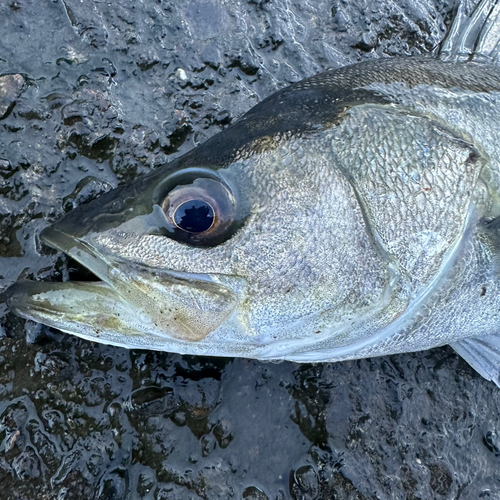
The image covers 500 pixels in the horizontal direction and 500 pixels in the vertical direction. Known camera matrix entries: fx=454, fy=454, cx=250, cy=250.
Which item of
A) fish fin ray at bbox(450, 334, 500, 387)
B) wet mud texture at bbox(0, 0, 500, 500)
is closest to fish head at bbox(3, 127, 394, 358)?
wet mud texture at bbox(0, 0, 500, 500)

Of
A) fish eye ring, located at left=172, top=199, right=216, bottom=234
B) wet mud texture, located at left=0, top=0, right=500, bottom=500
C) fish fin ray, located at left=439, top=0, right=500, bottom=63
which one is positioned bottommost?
wet mud texture, located at left=0, top=0, right=500, bottom=500

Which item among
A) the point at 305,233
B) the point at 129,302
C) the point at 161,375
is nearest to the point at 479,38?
the point at 305,233

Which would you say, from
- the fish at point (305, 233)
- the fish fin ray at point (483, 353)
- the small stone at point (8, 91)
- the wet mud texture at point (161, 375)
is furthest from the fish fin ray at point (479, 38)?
the small stone at point (8, 91)

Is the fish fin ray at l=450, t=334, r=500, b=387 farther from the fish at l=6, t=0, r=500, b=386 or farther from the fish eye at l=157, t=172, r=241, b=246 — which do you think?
the fish eye at l=157, t=172, r=241, b=246

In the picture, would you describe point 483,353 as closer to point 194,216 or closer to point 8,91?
point 194,216

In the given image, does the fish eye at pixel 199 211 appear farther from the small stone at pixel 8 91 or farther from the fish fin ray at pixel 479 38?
the fish fin ray at pixel 479 38
